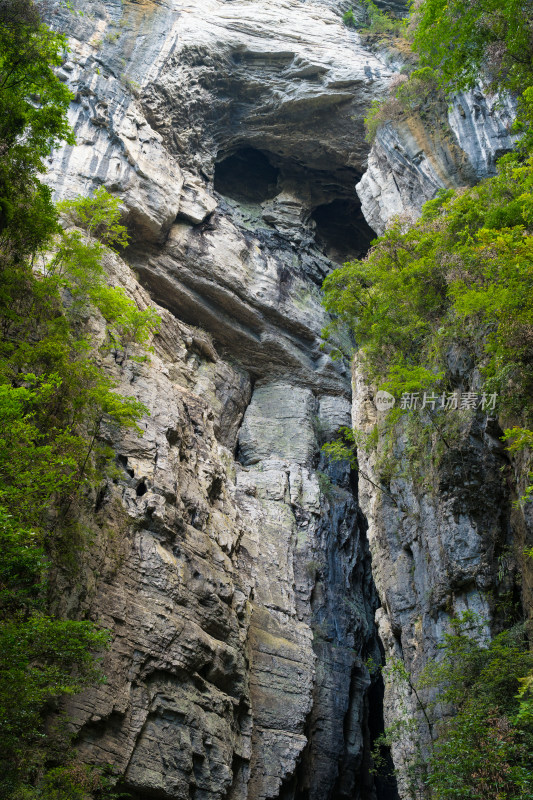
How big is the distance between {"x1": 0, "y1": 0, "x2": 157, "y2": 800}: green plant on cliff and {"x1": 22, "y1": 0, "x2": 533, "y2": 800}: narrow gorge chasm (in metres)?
0.81

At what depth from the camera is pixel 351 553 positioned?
22125 millimetres

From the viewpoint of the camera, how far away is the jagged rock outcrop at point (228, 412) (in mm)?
12219

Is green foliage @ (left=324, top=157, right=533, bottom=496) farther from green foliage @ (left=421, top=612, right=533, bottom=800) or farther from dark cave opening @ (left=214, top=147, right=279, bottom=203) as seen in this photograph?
dark cave opening @ (left=214, top=147, right=279, bottom=203)

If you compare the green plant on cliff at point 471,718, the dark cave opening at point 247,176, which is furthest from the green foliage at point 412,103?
the green plant on cliff at point 471,718

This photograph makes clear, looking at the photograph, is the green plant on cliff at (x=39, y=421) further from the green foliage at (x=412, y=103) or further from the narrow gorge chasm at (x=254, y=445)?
the green foliage at (x=412, y=103)

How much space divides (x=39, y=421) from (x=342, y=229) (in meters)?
24.2

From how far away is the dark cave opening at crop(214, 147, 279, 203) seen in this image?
30938mm

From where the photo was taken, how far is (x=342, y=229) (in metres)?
32.3

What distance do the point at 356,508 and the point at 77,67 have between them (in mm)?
18386

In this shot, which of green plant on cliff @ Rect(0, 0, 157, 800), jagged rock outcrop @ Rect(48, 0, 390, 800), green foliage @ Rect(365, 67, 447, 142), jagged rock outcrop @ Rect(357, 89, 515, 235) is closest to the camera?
green plant on cliff @ Rect(0, 0, 157, 800)

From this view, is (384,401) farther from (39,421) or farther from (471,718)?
(39,421)

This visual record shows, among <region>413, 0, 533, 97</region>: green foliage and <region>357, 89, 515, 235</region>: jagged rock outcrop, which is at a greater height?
<region>357, 89, 515, 235</region>: jagged rock outcrop

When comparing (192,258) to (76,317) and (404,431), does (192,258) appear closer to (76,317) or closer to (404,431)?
(76,317)

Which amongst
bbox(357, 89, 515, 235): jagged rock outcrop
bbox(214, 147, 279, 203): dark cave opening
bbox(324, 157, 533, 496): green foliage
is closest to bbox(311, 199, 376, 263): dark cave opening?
bbox(214, 147, 279, 203): dark cave opening
